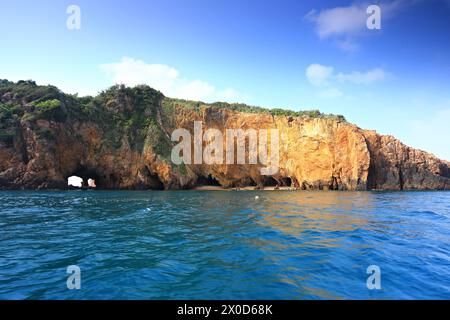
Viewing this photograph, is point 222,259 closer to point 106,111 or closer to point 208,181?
point 106,111

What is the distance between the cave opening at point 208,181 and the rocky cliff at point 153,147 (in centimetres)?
33

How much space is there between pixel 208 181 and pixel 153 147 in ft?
41.5

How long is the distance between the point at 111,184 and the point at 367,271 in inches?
1702

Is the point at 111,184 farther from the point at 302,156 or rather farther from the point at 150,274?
the point at 150,274

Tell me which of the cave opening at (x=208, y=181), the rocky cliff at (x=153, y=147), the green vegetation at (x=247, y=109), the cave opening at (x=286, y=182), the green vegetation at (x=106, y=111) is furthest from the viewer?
the cave opening at (x=286, y=182)

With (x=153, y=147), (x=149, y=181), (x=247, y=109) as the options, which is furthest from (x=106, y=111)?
(x=247, y=109)

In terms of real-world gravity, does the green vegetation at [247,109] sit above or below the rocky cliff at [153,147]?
above

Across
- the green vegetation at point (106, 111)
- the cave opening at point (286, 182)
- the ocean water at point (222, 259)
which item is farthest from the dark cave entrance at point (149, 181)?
the ocean water at point (222, 259)

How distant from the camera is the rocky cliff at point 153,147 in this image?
39.3 m

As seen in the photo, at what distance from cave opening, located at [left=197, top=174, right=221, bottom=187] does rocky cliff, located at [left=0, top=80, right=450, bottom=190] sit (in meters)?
0.33

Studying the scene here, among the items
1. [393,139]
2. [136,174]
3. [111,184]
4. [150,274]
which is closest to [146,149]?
[136,174]

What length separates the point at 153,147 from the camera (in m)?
45.1

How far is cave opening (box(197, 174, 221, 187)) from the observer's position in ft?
166

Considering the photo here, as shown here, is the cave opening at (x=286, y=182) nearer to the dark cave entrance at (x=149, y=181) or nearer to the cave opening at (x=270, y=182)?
the cave opening at (x=270, y=182)
